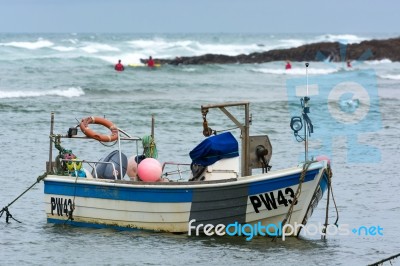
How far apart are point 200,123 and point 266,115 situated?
12.1 ft

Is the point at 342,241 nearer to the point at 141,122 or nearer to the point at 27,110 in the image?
the point at 141,122

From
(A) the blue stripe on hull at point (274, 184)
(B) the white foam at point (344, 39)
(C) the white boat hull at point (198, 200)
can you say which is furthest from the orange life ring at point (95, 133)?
(B) the white foam at point (344, 39)

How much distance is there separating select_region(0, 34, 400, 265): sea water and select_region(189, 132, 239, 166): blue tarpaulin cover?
1.12 meters

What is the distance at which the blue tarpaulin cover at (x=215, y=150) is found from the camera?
13758 mm

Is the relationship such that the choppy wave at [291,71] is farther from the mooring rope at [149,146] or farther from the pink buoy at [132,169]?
the pink buoy at [132,169]

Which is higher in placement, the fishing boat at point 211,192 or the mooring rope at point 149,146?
the mooring rope at point 149,146

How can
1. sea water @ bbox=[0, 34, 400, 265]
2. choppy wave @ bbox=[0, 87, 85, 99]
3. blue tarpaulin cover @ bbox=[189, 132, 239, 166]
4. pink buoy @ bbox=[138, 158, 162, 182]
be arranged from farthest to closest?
choppy wave @ bbox=[0, 87, 85, 99] < pink buoy @ bbox=[138, 158, 162, 182] < blue tarpaulin cover @ bbox=[189, 132, 239, 166] < sea water @ bbox=[0, 34, 400, 265]

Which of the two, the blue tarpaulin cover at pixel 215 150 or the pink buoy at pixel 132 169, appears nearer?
the blue tarpaulin cover at pixel 215 150

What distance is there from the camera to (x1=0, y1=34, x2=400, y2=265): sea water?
43.6 feet

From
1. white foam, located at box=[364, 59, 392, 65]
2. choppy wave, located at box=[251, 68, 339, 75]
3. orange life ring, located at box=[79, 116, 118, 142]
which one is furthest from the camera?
white foam, located at box=[364, 59, 392, 65]

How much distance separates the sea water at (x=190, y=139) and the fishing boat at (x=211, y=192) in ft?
0.84

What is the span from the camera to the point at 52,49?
79.8 m

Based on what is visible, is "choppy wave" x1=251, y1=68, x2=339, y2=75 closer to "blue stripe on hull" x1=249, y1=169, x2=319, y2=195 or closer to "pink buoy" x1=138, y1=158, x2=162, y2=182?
"pink buoy" x1=138, y1=158, x2=162, y2=182

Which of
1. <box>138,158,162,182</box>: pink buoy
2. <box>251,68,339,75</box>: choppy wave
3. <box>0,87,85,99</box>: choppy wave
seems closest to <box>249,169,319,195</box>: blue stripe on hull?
<box>138,158,162,182</box>: pink buoy
